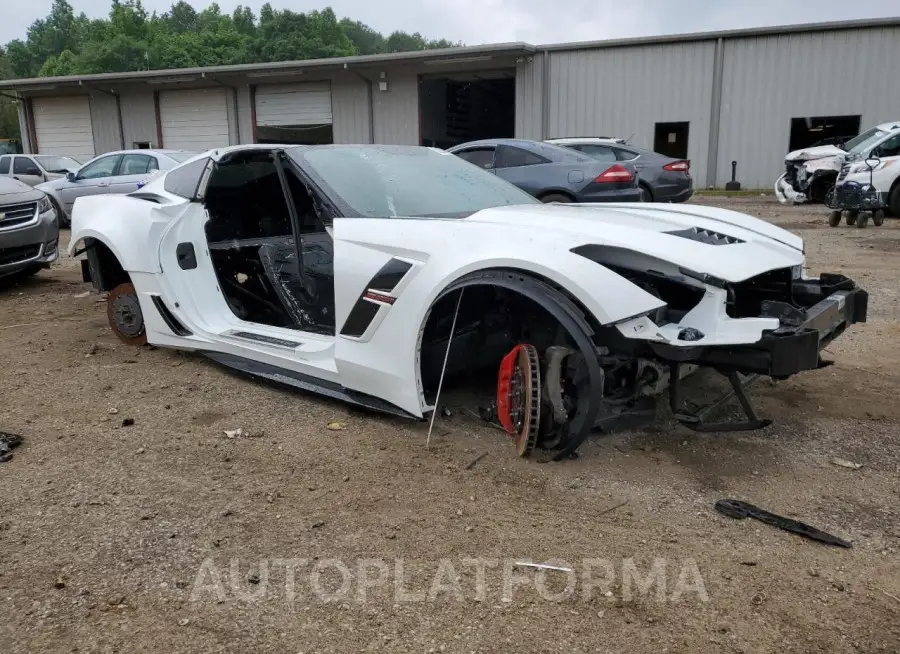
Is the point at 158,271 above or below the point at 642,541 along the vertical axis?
above

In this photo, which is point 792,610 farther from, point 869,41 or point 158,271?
point 869,41

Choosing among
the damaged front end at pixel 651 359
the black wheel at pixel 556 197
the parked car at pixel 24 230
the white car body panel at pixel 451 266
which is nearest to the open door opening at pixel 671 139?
the black wheel at pixel 556 197

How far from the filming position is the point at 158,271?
4.61 m

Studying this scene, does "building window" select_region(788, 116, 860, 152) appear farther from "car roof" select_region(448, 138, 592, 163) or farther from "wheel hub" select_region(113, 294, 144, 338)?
"wheel hub" select_region(113, 294, 144, 338)

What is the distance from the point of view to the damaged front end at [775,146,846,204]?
1383 centimetres

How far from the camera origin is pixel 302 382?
3961 mm

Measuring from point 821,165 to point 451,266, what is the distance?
43.1 ft

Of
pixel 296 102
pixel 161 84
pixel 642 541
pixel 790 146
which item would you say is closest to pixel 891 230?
pixel 790 146

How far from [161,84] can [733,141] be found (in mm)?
19348

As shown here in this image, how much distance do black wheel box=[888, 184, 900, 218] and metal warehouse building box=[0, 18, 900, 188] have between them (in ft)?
24.9

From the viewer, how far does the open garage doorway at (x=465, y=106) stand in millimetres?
23938

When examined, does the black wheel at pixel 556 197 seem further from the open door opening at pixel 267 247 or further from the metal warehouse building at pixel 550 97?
the metal warehouse building at pixel 550 97

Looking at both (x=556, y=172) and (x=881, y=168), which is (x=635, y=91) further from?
(x=556, y=172)

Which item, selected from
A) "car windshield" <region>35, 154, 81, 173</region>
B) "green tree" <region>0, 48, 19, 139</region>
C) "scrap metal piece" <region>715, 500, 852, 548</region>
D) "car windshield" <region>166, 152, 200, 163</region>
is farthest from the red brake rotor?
"green tree" <region>0, 48, 19, 139</region>
